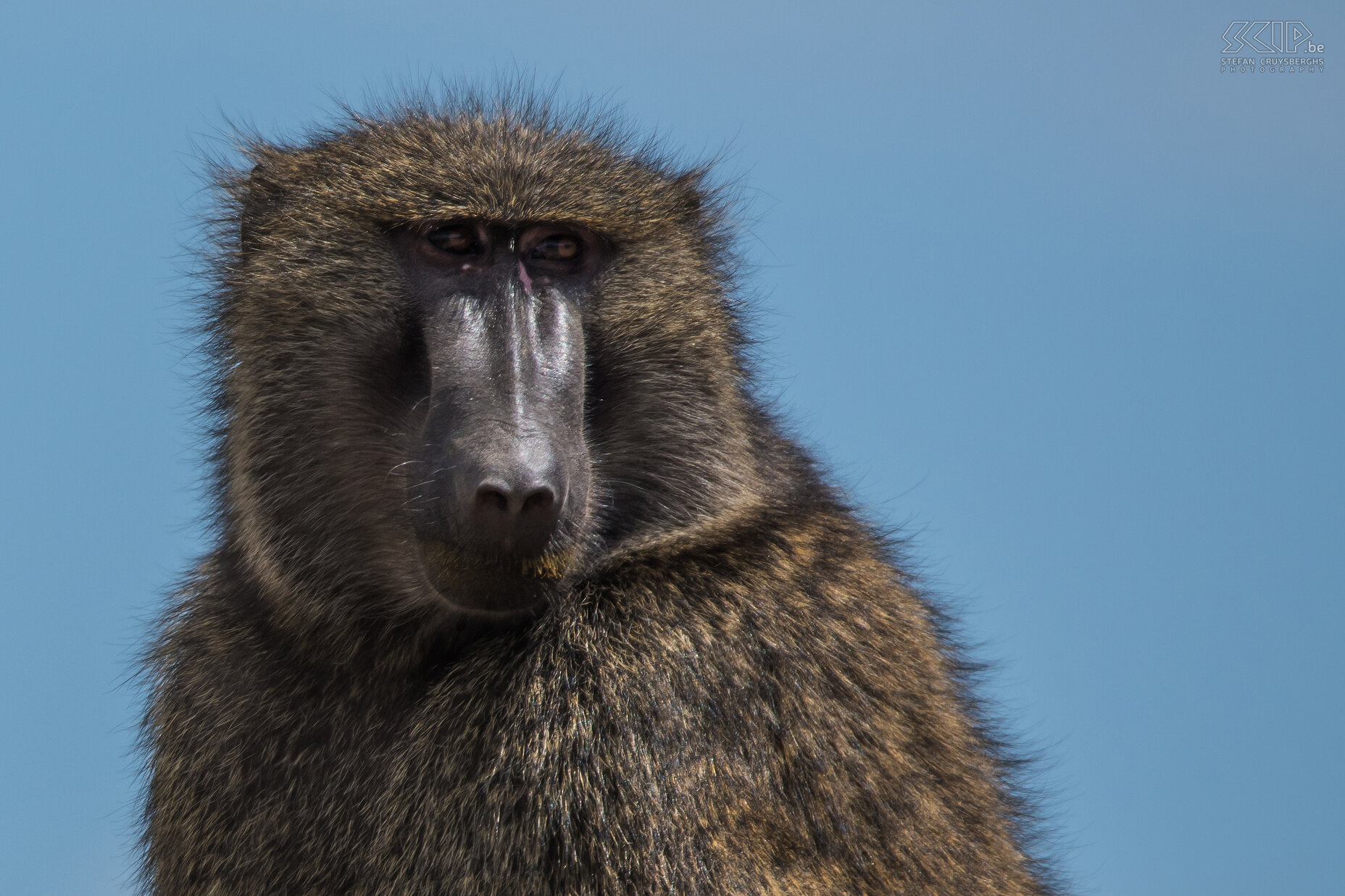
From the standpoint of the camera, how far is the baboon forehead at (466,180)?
14.5 feet

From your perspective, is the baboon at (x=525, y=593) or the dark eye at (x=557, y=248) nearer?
the baboon at (x=525, y=593)

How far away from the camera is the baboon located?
3988 millimetres

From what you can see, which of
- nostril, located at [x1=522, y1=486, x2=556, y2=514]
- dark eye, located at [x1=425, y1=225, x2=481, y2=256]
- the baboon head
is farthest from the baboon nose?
dark eye, located at [x1=425, y1=225, x2=481, y2=256]

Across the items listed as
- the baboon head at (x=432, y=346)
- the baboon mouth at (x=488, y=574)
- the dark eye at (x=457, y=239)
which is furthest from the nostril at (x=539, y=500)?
the dark eye at (x=457, y=239)

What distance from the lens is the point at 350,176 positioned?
4539 mm

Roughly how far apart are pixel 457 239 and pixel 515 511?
0.99 m

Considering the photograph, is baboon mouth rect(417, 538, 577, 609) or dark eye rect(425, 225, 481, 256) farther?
dark eye rect(425, 225, 481, 256)

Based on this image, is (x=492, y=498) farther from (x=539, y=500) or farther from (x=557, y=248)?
(x=557, y=248)

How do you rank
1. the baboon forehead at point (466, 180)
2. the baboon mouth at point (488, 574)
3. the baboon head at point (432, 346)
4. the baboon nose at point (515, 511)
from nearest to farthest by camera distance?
the baboon nose at point (515, 511), the baboon mouth at point (488, 574), the baboon head at point (432, 346), the baboon forehead at point (466, 180)

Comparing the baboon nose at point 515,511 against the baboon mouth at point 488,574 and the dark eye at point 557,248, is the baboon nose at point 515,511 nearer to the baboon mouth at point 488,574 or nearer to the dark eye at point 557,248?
the baboon mouth at point 488,574

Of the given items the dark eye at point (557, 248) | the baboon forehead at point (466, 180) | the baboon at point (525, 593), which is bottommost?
the baboon at point (525, 593)

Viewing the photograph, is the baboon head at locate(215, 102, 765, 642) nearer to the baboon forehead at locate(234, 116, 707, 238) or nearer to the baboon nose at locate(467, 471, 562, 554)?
the baboon forehead at locate(234, 116, 707, 238)

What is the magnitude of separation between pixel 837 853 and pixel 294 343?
2.08 meters

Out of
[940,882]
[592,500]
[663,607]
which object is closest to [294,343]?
[592,500]
